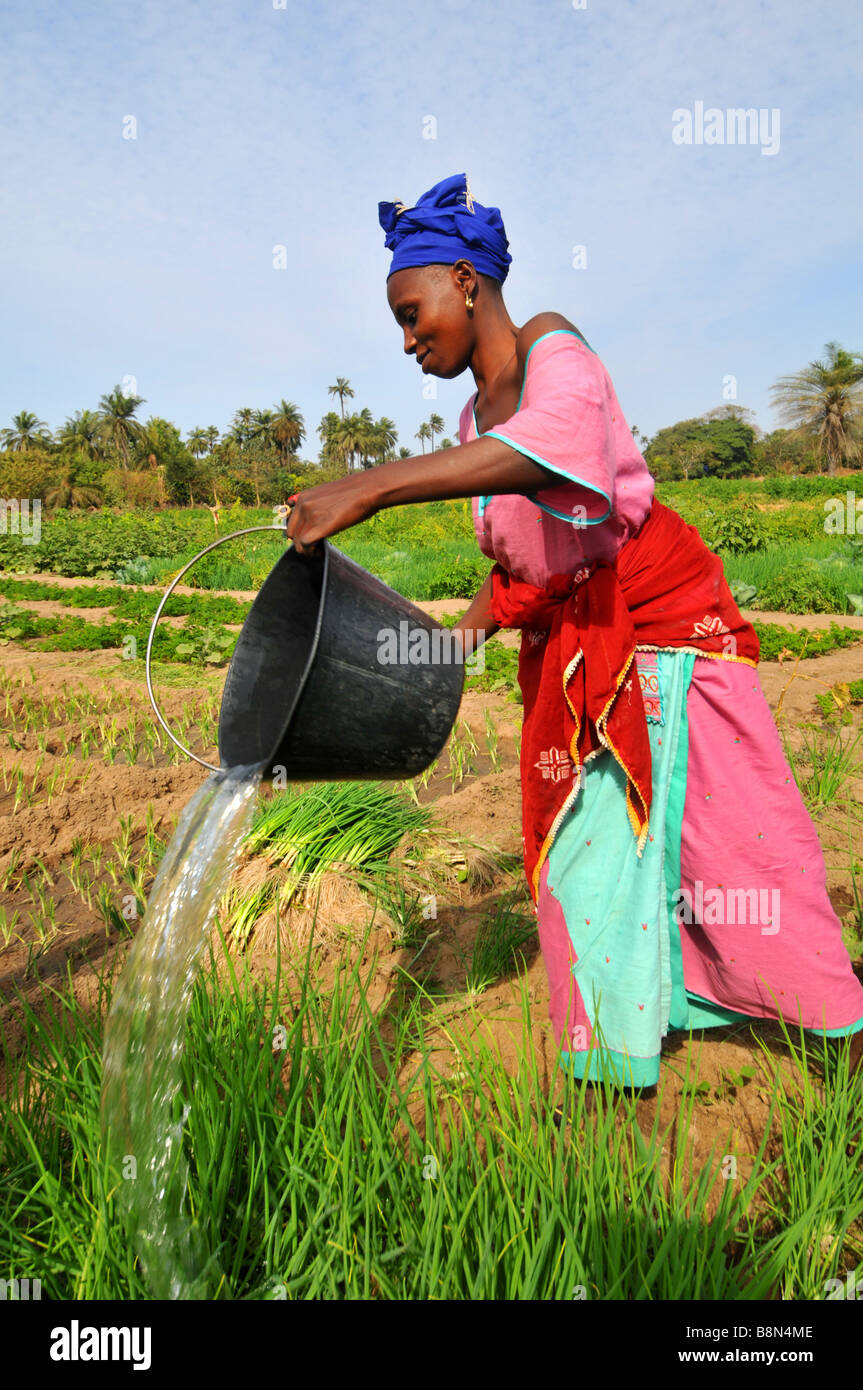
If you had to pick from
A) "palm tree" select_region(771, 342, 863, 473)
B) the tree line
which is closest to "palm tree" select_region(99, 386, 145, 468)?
the tree line

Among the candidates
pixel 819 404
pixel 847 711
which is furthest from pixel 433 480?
pixel 819 404

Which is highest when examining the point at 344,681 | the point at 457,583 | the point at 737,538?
the point at 737,538

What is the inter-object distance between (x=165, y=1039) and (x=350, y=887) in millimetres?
1148

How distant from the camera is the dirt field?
A: 1781mm

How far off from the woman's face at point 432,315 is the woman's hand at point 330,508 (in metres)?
0.40

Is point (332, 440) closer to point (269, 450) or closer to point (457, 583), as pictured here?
point (269, 450)

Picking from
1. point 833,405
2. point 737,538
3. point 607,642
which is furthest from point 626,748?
point 833,405

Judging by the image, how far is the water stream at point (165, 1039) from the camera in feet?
3.86

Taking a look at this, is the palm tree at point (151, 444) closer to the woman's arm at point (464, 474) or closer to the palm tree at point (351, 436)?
the palm tree at point (351, 436)

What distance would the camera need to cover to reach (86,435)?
50781 millimetres

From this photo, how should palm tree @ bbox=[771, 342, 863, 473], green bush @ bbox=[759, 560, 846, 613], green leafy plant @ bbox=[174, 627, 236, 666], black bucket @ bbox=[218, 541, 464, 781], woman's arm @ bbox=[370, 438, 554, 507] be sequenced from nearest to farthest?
1. woman's arm @ bbox=[370, 438, 554, 507]
2. black bucket @ bbox=[218, 541, 464, 781]
3. green leafy plant @ bbox=[174, 627, 236, 666]
4. green bush @ bbox=[759, 560, 846, 613]
5. palm tree @ bbox=[771, 342, 863, 473]

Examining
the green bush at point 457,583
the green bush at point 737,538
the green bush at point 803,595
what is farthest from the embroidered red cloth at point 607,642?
the green bush at point 737,538

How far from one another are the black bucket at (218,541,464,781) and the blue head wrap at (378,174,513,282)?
0.55 meters

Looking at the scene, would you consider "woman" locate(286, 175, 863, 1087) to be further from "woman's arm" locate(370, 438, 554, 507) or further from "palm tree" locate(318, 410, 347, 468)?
"palm tree" locate(318, 410, 347, 468)
